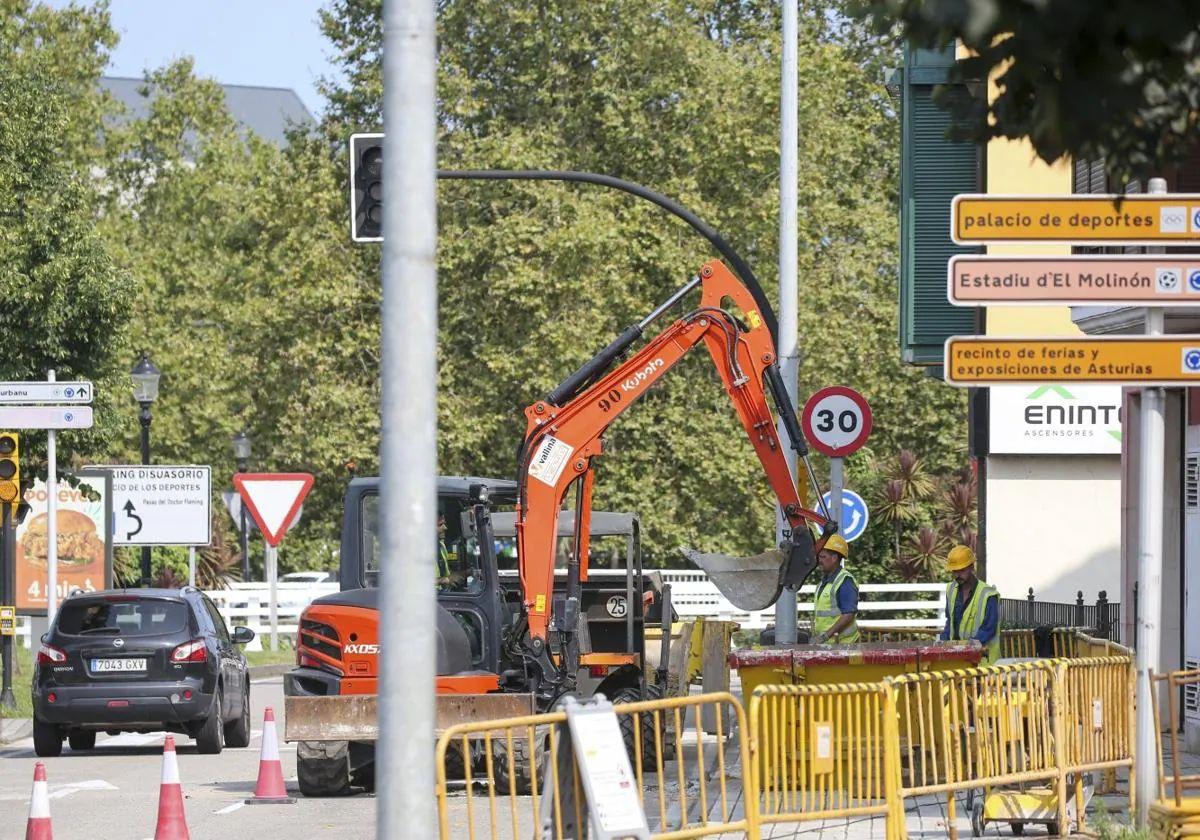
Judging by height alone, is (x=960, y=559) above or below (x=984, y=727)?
above

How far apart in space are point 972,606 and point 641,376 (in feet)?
11.3

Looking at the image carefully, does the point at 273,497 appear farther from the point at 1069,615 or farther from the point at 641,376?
the point at 641,376

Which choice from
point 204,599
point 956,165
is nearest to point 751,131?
point 956,165

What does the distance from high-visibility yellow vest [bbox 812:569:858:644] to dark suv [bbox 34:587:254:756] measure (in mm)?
5807

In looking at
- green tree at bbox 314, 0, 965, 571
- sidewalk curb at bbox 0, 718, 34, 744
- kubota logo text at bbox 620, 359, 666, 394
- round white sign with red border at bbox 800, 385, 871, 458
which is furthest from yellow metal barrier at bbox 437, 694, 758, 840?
green tree at bbox 314, 0, 965, 571

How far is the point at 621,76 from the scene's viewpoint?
41.3 m

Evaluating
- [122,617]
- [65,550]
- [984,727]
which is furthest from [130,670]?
[65,550]

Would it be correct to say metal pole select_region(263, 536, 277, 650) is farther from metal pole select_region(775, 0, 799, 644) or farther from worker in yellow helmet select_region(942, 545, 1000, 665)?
worker in yellow helmet select_region(942, 545, 1000, 665)

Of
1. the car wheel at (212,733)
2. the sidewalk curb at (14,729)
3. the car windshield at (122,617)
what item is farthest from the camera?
the sidewalk curb at (14,729)

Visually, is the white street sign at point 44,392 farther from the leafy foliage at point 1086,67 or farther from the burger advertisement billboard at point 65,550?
the leafy foliage at point 1086,67

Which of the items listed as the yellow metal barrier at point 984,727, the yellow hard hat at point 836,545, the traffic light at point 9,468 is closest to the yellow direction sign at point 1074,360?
the yellow metal barrier at point 984,727

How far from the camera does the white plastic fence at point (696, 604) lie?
36.7m

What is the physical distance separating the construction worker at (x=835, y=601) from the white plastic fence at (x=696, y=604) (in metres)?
17.9

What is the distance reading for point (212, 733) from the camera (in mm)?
20047
